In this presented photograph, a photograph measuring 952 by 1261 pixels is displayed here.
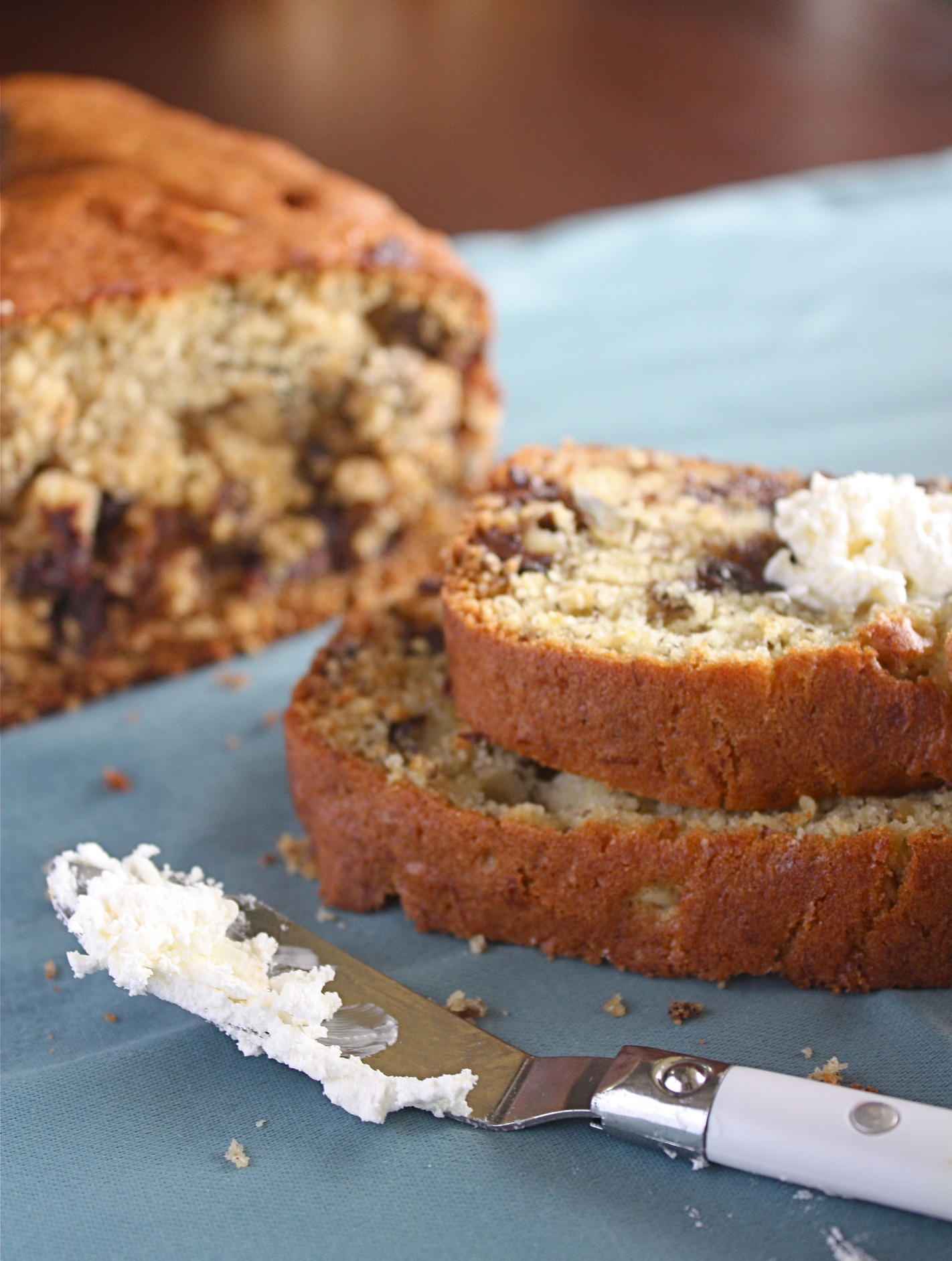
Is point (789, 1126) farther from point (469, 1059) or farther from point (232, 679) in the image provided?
point (232, 679)

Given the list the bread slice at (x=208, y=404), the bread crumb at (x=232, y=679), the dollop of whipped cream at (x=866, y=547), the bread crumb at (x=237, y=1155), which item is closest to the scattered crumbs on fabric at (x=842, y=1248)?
the bread crumb at (x=237, y=1155)

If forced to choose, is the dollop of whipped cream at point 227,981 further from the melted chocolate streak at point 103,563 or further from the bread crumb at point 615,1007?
the melted chocolate streak at point 103,563

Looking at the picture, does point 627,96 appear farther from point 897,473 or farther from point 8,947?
point 8,947

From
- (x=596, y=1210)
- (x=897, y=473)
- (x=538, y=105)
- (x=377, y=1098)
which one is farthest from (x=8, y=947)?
(x=538, y=105)

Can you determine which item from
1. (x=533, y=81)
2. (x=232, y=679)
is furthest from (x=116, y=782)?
(x=533, y=81)

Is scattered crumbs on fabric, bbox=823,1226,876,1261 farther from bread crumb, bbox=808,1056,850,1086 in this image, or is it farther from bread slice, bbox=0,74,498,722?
bread slice, bbox=0,74,498,722

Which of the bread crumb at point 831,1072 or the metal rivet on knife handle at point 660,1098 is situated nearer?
the metal rivet on knife handle at point 660,1098
